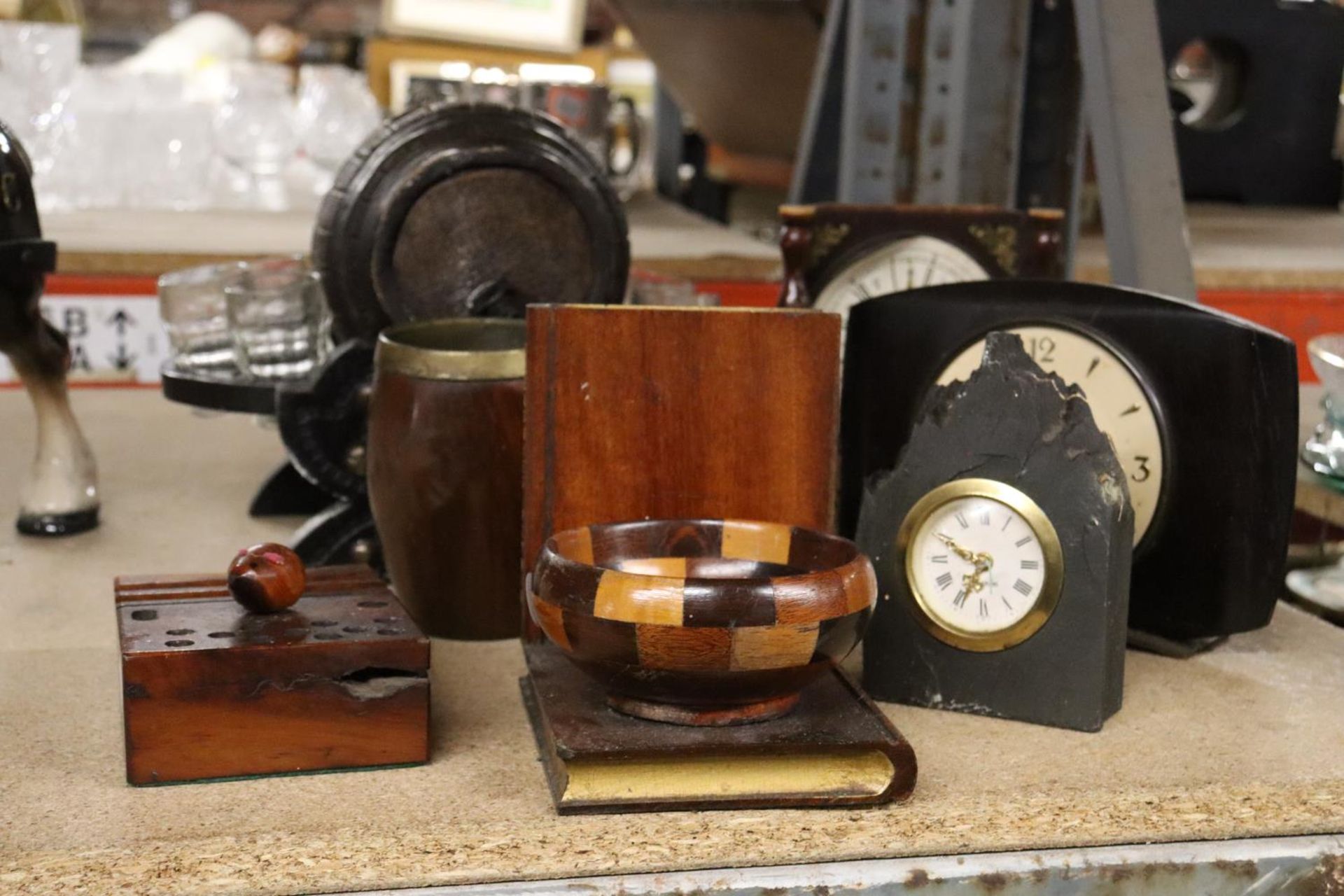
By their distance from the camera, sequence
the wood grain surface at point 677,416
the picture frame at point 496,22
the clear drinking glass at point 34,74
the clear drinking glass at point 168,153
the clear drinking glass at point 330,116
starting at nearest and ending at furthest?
the wood grain surface at point 677,416
the clear drinking glass at point 34,74
the clear drinking glass at point 168,153
the clear drinking glass at point 330,116
the picture frame at point 496,22

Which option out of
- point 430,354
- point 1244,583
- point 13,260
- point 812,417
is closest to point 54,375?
point 13,260

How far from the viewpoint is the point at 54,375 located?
1.41m

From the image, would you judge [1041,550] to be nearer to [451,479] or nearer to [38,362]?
[451,479]

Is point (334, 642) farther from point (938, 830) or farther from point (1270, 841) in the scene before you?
point (1270, 841)

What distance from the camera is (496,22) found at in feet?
18.3

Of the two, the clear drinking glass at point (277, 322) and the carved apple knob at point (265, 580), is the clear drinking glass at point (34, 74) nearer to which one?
the clear drinking glass at point (277, 322)

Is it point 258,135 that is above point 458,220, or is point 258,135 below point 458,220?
below

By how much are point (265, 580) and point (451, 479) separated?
209 mm

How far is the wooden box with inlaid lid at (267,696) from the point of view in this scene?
0.89 meters

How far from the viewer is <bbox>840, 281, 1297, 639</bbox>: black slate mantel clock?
1102mm

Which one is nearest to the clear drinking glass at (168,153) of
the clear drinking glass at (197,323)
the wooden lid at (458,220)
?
the clear drinking glass at (197,323)

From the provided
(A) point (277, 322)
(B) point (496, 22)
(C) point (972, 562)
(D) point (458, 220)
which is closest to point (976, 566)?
(C) point (972, 562)

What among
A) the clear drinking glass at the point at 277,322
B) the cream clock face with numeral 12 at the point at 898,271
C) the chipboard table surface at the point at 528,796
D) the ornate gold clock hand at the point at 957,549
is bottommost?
the chipboard table surface at the point at 528,796

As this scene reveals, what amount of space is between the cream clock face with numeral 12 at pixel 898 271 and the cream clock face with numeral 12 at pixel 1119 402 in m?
0.32
